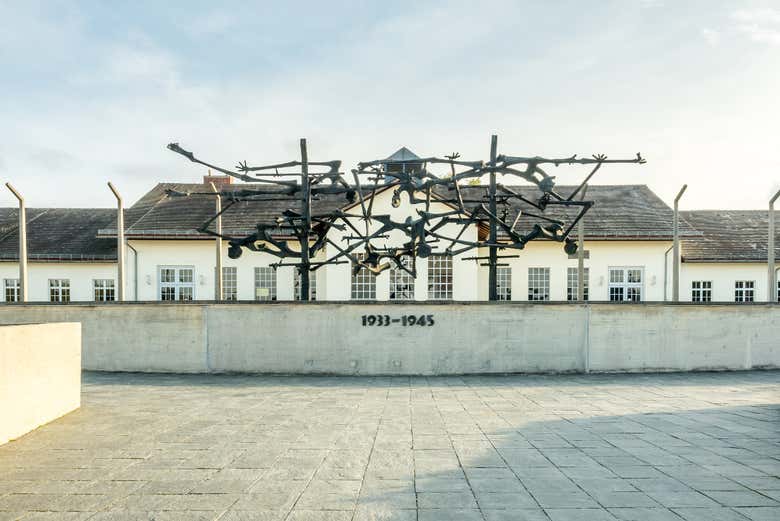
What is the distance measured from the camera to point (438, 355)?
13.1 metres

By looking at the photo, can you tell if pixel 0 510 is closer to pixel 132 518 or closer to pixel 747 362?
pixel 132 518

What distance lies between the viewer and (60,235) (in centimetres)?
2944

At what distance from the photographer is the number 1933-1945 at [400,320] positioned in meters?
13.1

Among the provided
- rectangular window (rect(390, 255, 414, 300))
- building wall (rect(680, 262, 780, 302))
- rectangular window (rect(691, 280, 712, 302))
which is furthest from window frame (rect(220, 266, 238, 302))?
rectangular window (rect(691, 280, 712, 302))

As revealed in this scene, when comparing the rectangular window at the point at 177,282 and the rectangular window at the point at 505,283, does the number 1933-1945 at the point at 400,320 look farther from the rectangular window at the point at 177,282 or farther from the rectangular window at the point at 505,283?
the rectangular window at the point at 177,282

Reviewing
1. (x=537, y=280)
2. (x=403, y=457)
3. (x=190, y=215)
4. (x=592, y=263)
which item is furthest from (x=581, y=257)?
(x=190, y=215)

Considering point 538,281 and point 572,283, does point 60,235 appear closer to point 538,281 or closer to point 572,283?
point 538,281

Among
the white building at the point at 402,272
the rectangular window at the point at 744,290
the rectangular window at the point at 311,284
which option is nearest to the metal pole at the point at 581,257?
the white building at the point at 402,272

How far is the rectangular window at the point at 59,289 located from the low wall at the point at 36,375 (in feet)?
68.6

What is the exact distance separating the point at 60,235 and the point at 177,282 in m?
8.09

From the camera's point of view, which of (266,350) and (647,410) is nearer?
(647,410)

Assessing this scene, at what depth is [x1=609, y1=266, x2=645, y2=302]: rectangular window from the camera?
26047 mm

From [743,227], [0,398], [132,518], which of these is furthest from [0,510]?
[743,227]

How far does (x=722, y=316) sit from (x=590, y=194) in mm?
18414
